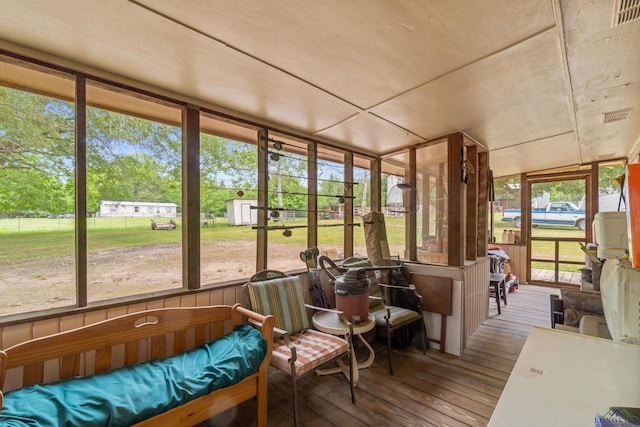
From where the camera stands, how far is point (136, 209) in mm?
2064

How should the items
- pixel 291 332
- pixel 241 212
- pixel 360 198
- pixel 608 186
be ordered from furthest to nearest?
pixel 608 186 < pixel 360 198 < pixel 241 212 < pixel 291 332

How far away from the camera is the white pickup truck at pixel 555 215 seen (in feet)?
A: 17.7

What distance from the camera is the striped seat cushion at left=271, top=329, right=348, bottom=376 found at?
6.29 ft

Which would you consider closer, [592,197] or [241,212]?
[241,212]

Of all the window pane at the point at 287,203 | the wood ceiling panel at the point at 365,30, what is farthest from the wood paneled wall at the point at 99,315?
the wood ceiling panel at the point at 365,30

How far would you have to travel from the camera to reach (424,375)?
2.55 metres

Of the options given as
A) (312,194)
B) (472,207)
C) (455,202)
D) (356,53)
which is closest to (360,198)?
(312,194)

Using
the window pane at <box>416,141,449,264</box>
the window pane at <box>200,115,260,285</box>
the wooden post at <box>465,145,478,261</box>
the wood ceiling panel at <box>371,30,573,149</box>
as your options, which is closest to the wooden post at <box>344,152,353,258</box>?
the window pane at <box>416,141,449,264</box>

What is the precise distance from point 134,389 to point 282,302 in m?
1.20

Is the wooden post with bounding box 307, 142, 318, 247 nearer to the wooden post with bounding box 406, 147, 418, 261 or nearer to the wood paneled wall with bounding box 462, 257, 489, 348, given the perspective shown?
the wooden post with bounding box 406, 147, 418, 261

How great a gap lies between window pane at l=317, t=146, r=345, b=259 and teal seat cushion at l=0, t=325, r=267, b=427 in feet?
5.36

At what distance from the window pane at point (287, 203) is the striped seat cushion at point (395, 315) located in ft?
3.27

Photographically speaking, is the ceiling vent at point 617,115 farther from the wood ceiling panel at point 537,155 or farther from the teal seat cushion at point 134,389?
the teal seat cushion at point 134,389

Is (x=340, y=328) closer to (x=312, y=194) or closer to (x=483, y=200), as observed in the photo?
(x=312, y=194)
